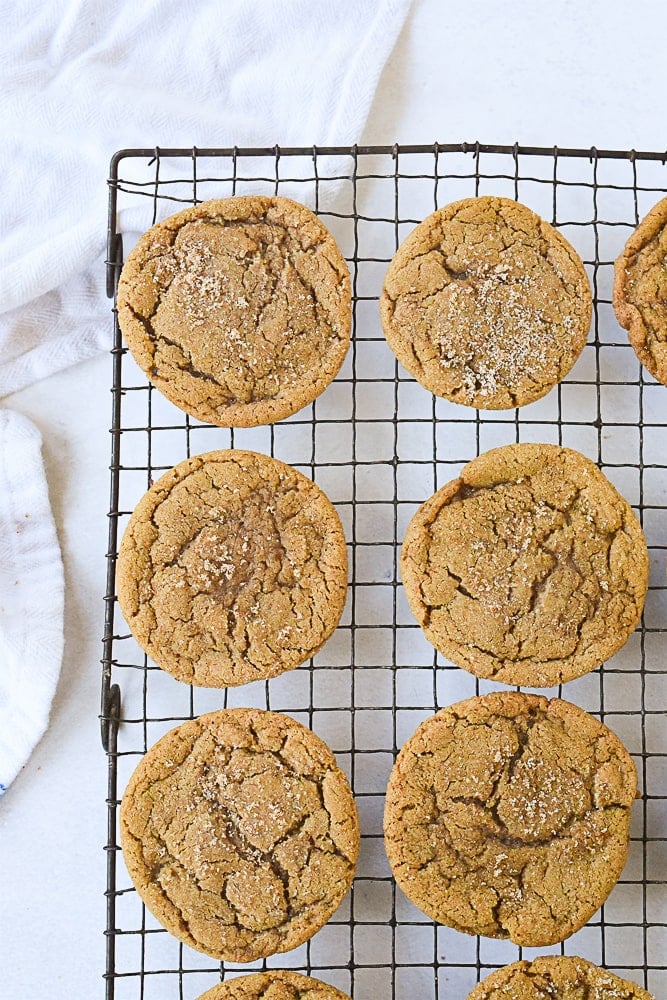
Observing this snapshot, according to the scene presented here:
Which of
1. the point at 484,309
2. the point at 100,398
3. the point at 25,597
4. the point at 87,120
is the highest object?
the point at 87,120

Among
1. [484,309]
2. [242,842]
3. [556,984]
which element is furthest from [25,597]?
[556,984]

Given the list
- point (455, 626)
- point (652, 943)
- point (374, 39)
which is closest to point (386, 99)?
point (374, 39)

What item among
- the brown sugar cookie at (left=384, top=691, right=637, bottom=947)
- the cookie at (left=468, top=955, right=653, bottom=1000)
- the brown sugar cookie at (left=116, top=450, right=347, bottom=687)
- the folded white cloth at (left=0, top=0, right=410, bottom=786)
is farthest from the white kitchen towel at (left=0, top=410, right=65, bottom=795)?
the cookie at (left=468, top=955, right=653, bottom=1000)

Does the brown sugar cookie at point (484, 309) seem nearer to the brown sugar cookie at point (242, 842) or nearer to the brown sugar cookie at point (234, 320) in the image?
the brown sugar cookie at point (234, 320)

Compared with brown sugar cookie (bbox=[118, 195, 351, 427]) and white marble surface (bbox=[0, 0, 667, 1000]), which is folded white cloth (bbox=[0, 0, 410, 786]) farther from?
brown sugar cookie (bbox=[118, 195, 351, 427])

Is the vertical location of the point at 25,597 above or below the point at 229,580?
below

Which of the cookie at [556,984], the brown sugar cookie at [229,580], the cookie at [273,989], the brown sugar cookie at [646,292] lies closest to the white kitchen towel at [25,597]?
the brown sugar cookie at [229,580]

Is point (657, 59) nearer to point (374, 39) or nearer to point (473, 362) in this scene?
point (374, 39)

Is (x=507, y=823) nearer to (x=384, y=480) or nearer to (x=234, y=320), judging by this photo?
(x=384, y=480)
